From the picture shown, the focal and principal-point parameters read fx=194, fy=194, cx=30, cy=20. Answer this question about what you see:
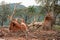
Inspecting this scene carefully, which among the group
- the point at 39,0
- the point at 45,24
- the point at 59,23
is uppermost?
the point at 39,0

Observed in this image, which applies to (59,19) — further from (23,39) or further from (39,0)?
(23,39)

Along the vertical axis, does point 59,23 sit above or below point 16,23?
below

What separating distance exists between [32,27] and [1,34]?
2.02 metres

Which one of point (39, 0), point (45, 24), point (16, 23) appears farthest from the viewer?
point (39, 0)

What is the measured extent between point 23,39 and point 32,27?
268 centimetres

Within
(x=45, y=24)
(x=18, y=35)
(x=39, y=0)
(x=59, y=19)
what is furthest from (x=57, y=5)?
(x=18, y=35)

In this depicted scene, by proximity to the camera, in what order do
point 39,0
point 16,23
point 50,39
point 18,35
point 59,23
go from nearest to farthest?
point 50,39
point 18,35
point 16,23
point 39,0
point 59,23

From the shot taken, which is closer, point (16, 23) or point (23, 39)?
point (23, 39)

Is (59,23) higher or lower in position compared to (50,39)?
lower

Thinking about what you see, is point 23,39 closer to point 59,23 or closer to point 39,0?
point 39,0

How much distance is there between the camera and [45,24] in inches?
563

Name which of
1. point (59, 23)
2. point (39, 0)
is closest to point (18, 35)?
point (39, 0)

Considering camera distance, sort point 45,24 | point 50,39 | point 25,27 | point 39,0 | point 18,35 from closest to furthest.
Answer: point 50,39 → point 18,35 → point 25,27 → point 45,24 → point 39,0

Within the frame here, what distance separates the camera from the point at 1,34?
961 cm
